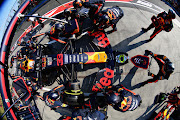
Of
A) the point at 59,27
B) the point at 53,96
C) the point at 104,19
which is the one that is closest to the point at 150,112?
the point at 53,96

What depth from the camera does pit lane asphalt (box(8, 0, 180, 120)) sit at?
1041 cm

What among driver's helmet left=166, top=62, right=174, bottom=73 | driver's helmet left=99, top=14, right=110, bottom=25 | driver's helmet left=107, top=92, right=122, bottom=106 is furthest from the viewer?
driver's helmet left=99, top=14, right=110, bottom=25

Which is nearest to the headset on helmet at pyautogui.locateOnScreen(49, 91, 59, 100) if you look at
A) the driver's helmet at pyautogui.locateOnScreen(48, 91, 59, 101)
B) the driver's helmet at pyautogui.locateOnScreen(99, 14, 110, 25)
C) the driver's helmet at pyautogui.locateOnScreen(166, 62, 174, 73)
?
the driver's helmet at pyautogui.locateOnScreen(48, 91, 59, 101)

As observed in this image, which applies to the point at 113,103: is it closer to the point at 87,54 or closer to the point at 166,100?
the point at 87,54

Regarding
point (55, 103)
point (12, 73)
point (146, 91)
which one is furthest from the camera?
point (12, 73)

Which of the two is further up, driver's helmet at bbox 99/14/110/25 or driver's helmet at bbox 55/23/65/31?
driver's helmet at bbox 99/14/110/25

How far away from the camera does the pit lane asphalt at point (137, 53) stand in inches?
410

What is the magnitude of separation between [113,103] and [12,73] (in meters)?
10.3

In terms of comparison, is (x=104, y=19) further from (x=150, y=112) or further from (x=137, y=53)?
(x=150, y=112)

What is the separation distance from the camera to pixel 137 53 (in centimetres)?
1053

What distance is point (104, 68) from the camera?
9789mm

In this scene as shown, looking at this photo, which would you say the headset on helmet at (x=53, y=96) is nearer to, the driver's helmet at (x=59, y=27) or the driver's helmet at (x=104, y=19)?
the driver's helmet at (x=59, y=27)

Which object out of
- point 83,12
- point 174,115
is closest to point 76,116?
point 83,12

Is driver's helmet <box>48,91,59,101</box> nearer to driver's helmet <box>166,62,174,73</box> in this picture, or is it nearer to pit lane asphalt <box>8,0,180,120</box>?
pit lane asphalt <box>8,0,180,120</box>
